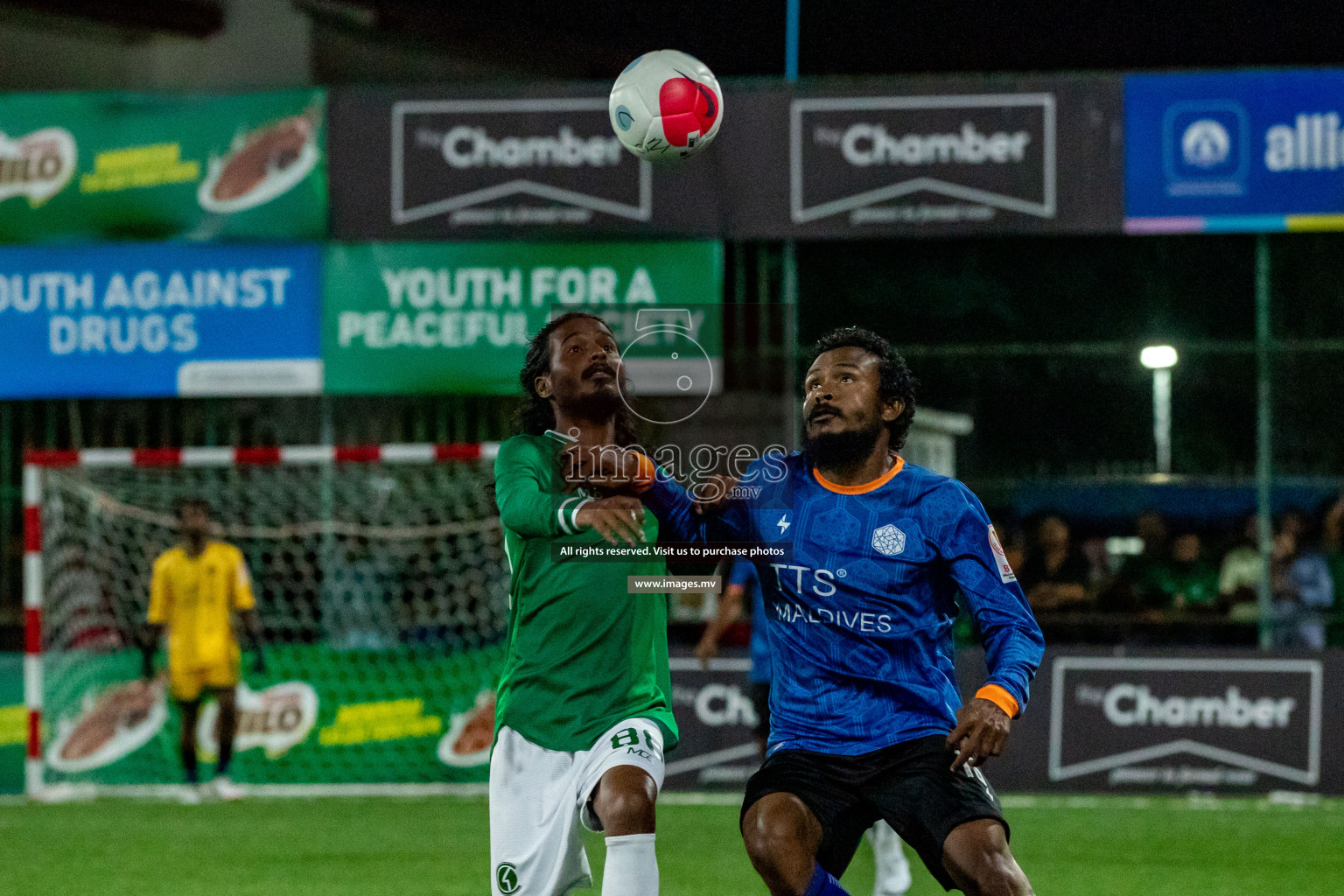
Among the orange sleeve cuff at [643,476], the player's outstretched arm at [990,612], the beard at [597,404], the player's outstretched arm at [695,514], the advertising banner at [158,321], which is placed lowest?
the player's outstretched arm at [990,612]

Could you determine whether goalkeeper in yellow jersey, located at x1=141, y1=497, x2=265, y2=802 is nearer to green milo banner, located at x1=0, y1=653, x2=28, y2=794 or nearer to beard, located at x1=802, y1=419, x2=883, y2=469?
green milo banner, located at x1=0, y1=653, x2=28, y2=794

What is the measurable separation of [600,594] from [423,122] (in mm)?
7628

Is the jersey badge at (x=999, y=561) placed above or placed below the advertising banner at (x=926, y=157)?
below

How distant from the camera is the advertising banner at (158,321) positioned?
1168cm

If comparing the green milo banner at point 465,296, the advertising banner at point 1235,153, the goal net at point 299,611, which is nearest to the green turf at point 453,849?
the goal net at point 299,611

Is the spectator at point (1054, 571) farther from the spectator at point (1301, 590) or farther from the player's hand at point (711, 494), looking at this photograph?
the player's hand at point (711, 494)

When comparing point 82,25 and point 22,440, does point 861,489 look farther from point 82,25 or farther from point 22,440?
point 82,25

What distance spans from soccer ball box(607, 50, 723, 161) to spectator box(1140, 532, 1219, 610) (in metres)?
6.36

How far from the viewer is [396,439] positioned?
40.7 ft

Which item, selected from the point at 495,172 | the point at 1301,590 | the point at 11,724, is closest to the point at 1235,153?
the point at 1301,590

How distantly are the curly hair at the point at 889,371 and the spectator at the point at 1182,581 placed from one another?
7.37 m

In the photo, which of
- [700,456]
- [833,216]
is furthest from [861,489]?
[833,216]

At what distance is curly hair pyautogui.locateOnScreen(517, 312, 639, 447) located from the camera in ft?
15.8

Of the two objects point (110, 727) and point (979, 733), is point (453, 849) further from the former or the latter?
point (979, 733)
